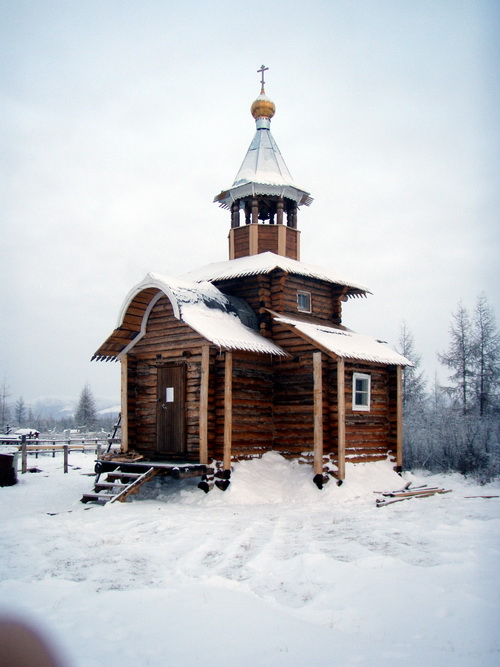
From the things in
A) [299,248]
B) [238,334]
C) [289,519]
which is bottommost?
[289,519]

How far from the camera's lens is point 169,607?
5711 mm

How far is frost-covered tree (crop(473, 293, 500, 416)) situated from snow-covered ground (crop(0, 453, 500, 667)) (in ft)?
59.5

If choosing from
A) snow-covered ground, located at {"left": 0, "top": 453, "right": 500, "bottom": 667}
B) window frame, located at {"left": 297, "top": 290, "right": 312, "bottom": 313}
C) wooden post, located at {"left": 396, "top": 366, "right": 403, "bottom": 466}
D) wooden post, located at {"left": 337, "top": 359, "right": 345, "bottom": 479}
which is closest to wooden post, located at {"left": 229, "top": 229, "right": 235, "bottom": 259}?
window frame, located at {"left": 297, "top": 290, "right": 312, "bottom": 313}

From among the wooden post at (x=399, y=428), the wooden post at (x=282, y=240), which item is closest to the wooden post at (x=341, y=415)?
the wooden post at (x=399, y=428)

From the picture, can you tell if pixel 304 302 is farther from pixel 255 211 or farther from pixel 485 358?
pixel 485 358

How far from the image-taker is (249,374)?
15.3 m

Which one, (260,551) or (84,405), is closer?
(260,551)

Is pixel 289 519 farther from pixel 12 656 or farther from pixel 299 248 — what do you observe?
pixel 299 248

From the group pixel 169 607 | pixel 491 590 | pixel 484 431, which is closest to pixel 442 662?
pixel 491 590

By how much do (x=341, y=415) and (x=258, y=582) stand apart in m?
8.36

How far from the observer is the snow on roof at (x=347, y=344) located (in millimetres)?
14859

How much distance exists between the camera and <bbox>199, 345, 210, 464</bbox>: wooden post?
13.9 metres

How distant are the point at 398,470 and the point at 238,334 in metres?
7.12

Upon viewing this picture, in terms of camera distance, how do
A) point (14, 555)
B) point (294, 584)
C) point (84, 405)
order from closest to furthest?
point (294, 584)
point (14, 555)
point (84, 405)
